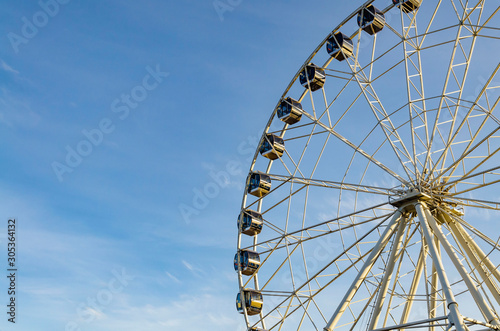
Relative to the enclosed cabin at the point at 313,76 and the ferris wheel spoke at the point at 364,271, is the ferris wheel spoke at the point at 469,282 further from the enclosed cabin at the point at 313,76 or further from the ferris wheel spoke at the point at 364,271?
the enclosed cabin at the point at 313,76

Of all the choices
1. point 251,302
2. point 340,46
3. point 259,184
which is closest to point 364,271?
point 251,302

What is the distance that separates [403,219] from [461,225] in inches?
75.4

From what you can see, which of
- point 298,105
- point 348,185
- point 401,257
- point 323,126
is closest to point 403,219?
point 401,257

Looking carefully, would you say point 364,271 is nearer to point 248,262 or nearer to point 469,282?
point 469,282

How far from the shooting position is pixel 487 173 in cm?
1928

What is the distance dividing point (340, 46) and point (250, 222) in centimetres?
817

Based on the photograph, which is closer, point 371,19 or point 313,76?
point 371,19

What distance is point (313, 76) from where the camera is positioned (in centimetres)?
2558

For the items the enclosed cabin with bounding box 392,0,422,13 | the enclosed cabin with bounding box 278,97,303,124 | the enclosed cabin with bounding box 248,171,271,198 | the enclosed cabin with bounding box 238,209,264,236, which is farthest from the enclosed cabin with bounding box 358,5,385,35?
the enclosed cabin with bounding box 238,209,264,236

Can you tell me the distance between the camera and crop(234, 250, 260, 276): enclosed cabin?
81.8 feet

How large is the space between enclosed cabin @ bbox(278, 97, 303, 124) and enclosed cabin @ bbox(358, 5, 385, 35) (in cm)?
422

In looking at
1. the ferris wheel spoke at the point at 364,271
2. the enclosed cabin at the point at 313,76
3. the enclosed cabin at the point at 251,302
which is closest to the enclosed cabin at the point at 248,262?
the enclosed cabin at the point at 251,302

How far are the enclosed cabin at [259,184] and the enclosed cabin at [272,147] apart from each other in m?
0.91

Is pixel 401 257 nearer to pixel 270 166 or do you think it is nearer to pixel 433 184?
pixel 433 184
